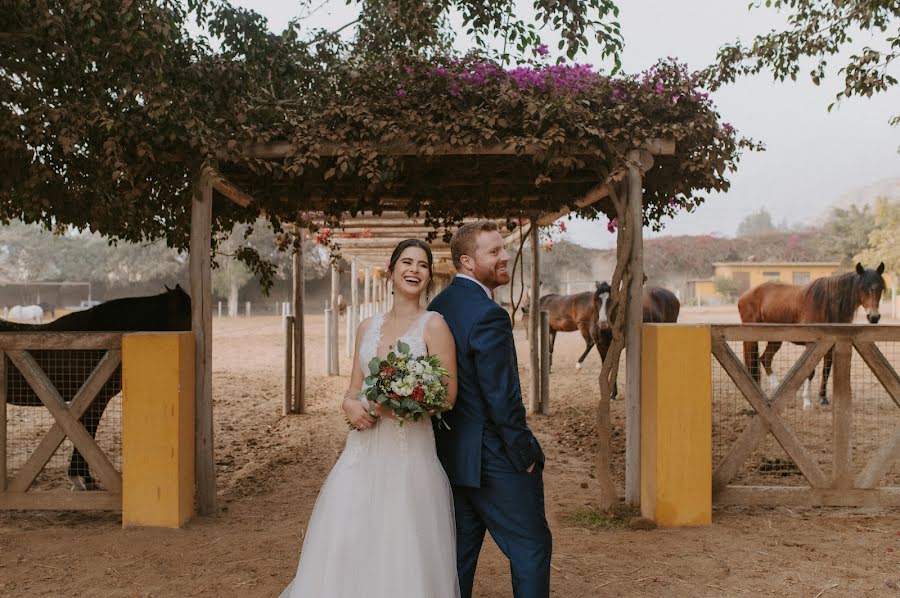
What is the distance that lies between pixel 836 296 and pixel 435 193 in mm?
5573

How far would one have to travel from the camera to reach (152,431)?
4.84m

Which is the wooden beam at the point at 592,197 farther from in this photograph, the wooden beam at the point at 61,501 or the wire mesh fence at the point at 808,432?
the wooden beam at the point at 61,501

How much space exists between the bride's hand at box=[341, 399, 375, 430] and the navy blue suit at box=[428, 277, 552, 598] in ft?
1.06

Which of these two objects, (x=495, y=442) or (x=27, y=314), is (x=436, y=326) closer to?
(x=495, y=442)

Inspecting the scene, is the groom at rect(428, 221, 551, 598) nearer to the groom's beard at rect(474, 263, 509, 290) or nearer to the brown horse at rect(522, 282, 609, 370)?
the groom's beard at rect(474, 263, 509, 290)

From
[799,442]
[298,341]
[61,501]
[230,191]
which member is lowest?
[61,501]

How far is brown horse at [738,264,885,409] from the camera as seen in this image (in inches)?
354

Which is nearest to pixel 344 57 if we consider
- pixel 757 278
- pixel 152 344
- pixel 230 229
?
pixel 230 229

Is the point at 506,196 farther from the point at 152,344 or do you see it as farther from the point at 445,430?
the point at 445,430

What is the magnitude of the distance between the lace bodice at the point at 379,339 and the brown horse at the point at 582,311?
7.38 m

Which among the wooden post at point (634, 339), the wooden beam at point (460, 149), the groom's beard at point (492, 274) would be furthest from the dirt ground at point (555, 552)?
the wooden beam at point (460, 149)

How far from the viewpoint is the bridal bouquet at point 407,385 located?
2.67m

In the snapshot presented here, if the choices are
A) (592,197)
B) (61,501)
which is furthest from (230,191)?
(592,197)

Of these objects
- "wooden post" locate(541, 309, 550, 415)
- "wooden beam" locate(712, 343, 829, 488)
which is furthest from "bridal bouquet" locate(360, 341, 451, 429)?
"wooden post" locate(541, 309, 550, 415)
